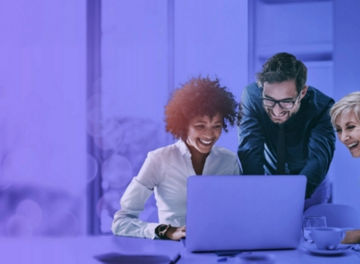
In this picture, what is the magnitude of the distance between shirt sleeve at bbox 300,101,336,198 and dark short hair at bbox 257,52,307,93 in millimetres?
253

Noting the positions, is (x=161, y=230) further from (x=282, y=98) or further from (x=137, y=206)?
(x=282, y=98)

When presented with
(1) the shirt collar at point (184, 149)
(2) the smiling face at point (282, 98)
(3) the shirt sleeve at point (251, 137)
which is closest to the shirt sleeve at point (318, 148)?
(2) the smiling face at point (282, 98)

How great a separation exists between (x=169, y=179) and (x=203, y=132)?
1.22ft

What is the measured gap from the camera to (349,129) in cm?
279

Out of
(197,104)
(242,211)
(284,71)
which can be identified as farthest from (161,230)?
(284,71)

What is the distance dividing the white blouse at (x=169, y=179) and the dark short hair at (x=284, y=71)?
0.55m

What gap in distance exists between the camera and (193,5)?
3.05 m

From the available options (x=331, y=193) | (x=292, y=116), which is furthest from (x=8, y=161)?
(x=331, y=193)

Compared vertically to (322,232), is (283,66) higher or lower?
higher

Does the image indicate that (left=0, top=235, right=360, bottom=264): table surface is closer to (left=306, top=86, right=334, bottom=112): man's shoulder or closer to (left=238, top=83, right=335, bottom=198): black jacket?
(left=238, top=83, right=335, bottom=198): black jacket

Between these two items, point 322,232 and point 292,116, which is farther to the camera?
point 292,116

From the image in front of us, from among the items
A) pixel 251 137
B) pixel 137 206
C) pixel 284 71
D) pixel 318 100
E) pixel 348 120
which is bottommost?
pixel 137 206

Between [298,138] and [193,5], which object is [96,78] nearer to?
[193,5]

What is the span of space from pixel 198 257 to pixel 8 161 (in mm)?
2259
